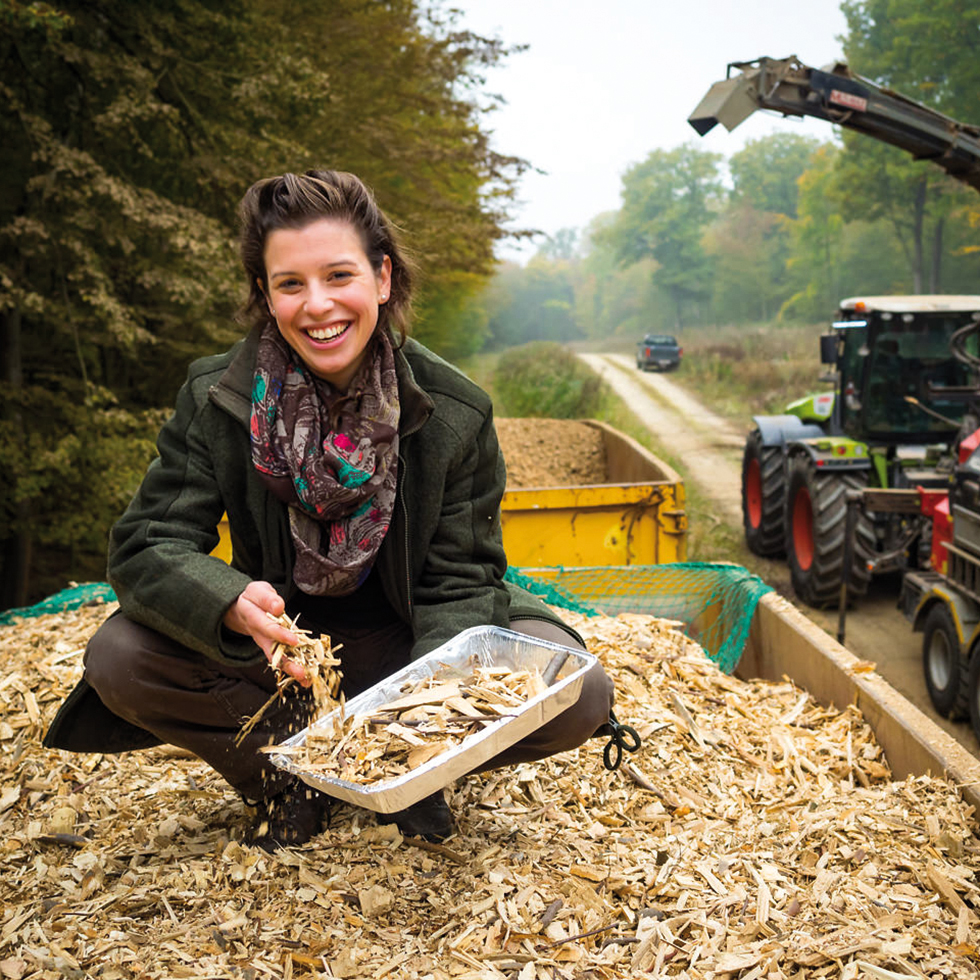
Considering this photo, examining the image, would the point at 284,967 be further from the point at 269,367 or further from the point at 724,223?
the point at 724,223

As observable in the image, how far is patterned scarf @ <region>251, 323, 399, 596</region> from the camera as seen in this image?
7.38 ft

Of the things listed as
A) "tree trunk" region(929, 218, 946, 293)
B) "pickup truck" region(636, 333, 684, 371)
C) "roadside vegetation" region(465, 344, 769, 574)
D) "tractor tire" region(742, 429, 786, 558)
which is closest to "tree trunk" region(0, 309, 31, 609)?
"roadside vegetation" region(465, 344, 769, 574)

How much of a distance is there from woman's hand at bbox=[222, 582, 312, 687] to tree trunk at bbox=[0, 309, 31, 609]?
22.0ft

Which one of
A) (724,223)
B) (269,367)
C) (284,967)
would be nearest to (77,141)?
(269,367)

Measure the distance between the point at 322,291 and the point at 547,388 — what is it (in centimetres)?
1703

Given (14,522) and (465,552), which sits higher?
(465,552)

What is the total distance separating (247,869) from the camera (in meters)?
2.36

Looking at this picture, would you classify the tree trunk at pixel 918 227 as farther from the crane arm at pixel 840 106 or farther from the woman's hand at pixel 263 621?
the woman's hand at pixel 263 621

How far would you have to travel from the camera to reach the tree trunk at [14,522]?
8.50m

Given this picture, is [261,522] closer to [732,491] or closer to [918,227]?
[732,491]

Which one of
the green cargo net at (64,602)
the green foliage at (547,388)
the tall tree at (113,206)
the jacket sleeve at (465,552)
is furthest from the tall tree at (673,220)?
the jacket sleeve at (465,552)

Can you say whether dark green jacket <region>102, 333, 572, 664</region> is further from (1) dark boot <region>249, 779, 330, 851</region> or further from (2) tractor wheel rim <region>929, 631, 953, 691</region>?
(2) tractor wheel rim <region>929, 631, 953, 691</region>

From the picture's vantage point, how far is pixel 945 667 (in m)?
5.12

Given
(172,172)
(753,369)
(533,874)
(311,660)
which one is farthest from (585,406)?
(311,660)
